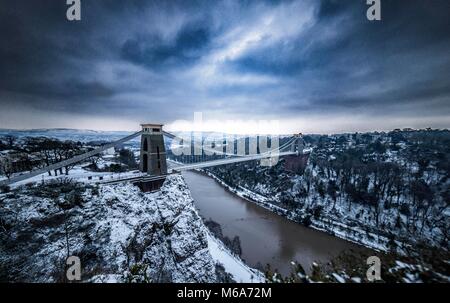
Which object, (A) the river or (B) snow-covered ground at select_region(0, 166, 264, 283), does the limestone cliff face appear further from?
(A) the river

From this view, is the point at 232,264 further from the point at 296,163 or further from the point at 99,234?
the point at 296,163

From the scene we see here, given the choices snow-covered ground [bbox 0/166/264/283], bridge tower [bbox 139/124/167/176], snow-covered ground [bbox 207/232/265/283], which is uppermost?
bridge tower [bbox 139/124/167/176]

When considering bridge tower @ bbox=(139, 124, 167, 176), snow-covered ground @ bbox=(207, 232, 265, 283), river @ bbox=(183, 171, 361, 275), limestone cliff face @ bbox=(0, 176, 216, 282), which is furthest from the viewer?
river @ bbox=(183, 171, 361, 275)

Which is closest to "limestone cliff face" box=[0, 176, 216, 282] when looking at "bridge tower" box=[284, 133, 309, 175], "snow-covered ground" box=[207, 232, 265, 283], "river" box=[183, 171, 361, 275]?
"snow-covered ground" box=[207, 232, 265, 283]

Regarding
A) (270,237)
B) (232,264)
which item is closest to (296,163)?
(270,237)
